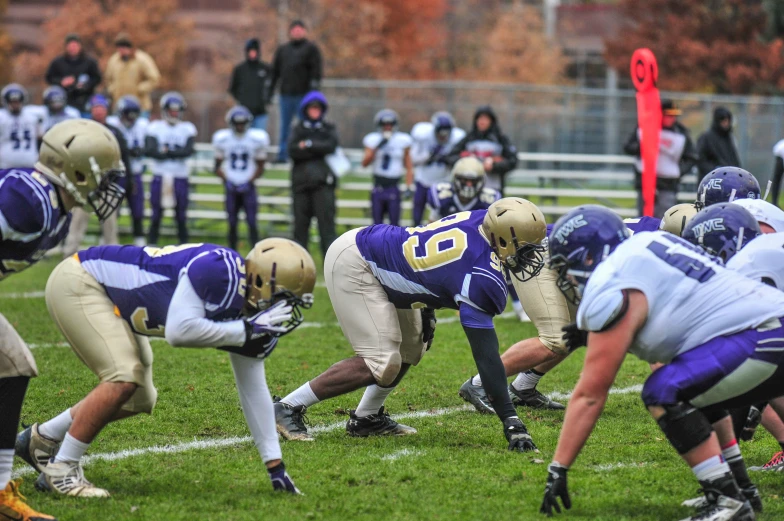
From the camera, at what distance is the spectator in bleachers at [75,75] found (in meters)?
14.4

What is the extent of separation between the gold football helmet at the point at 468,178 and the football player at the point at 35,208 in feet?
15.9

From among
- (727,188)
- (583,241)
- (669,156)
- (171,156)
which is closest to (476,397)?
(727,188)

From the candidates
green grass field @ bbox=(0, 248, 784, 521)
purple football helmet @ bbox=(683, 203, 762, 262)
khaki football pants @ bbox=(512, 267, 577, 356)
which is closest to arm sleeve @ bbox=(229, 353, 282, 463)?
green grass field @ bbox=(0, 248, 784, 521)

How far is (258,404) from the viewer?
15.0 feet

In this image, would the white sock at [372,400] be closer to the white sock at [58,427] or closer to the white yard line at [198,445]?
the white yard line at [198,445]

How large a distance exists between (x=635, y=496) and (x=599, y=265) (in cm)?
116

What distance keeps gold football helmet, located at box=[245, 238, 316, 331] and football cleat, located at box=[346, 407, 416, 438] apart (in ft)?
4.97

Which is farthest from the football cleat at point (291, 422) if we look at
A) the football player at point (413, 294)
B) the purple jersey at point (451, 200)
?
the purple jersey at point (451, 200)

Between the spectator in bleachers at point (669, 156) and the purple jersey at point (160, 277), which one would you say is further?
the spectator in bleachers at point (669, 156)

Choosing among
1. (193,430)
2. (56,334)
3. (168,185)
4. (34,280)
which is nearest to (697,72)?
(168,185)

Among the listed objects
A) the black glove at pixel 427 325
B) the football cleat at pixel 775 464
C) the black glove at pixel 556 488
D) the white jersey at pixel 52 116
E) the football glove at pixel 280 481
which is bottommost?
the football cleat at pixel 775 464

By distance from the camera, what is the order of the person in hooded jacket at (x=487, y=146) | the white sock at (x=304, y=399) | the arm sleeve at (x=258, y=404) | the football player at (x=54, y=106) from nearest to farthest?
the arm sleeve at (x=258, y=404), the white sock at (x=304, y=399), the person in hooded jacket at (x=487, y=146), the football player at (x=54, y=106)

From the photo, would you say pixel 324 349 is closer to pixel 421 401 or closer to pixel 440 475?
pixel 421 401

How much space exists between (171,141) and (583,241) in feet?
34.7
